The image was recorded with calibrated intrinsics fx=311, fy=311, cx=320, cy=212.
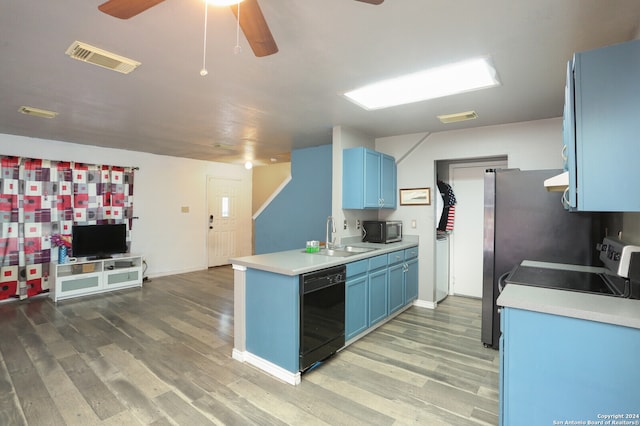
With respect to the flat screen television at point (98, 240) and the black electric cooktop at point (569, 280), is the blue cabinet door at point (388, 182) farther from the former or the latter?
the flat screen television at point (98, 240)

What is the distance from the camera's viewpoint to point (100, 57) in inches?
87.3

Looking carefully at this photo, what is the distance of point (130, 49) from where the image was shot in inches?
83.4

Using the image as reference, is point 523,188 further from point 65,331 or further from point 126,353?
point 65,331

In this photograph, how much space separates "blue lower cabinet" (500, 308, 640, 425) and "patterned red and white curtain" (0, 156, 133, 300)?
19.6ft

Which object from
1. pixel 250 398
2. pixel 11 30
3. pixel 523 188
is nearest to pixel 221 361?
pixel 250 398

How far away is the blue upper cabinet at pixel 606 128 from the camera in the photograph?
134 centimetres

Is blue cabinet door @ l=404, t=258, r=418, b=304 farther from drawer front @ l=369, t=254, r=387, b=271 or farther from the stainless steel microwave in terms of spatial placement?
drawer front @ l=369, t=254, r=387, b=271

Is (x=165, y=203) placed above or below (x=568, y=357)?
above

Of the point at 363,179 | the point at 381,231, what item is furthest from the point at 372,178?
the point at 381,231

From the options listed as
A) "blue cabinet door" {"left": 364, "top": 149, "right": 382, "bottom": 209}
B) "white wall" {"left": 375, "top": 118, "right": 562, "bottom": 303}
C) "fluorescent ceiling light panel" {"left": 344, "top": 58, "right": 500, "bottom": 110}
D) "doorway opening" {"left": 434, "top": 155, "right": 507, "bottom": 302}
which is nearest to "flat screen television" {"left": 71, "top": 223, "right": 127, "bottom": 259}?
"blue cabinet door" {"left": 364, "top": 149, "right": 382, "bottom": 209}

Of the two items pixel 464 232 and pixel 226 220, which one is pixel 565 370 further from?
pixel 226 220

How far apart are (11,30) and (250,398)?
2810mm

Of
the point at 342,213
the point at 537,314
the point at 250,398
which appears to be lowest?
the point at 250,398

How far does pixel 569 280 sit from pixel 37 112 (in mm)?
5208
